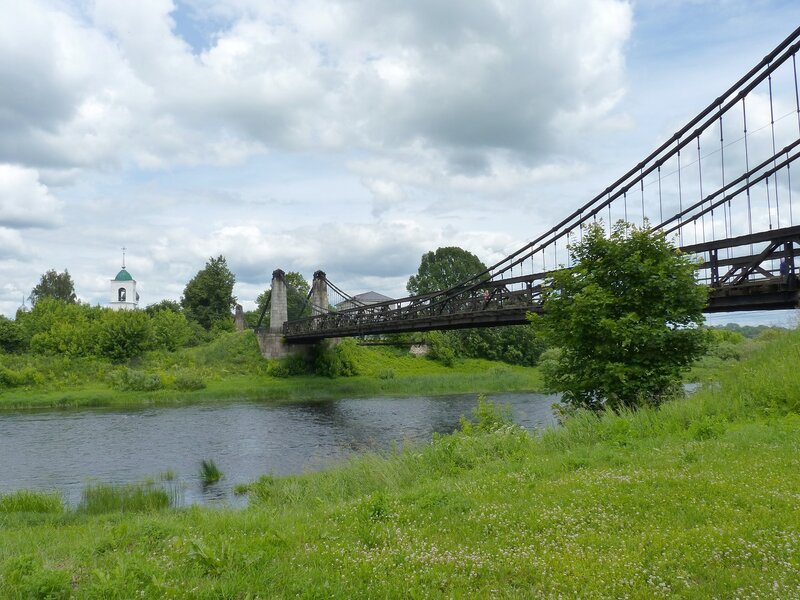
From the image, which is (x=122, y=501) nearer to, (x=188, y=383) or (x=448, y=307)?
(x=448, y=307)

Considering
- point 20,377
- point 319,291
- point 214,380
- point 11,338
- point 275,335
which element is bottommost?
point 214,380

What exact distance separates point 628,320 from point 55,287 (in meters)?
76.8

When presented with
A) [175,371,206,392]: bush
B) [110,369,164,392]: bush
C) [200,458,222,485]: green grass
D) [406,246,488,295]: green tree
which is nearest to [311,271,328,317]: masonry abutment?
[175,371,206,392]: bush

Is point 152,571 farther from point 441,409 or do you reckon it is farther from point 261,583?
point 441,409

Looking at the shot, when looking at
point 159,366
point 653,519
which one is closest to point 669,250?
point 653,519

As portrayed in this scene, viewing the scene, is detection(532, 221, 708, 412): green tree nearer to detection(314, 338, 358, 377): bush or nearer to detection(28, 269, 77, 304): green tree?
detection(314, 338, 358, 377): bush

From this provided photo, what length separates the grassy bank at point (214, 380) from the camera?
1373 inches

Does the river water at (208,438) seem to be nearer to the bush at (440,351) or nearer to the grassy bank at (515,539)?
the grassy bank at (515,539)

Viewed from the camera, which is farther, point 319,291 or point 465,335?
point 465,335

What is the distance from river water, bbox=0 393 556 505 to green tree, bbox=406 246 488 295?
3419 cm

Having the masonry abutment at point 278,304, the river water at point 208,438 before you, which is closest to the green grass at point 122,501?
the river water at point 208,438

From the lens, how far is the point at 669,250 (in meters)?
13.5


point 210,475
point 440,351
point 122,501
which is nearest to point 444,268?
point 440,351

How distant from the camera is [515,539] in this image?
17.1 feet
